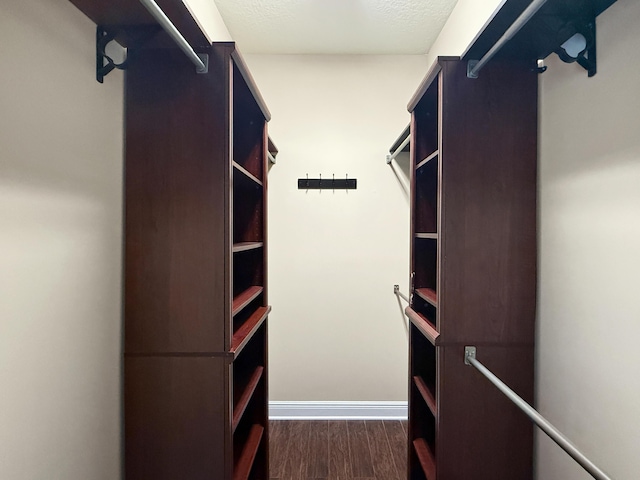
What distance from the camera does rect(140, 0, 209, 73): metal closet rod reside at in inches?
32.2

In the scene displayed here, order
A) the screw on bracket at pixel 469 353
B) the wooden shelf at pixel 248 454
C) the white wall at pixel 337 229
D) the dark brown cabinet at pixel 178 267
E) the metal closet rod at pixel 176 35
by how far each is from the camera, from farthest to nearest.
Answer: the white wall at pixel 337 229 < the wooden shelf at pixel 248 454 < the screw on bracket at pixel 469 353 < the dark brown cabinet at pixel 178 267 < the metal closet rod at pixel 176 35

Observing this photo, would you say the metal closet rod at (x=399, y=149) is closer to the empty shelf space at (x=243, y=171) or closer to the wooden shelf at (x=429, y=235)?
the wooden shelf at (x=429, y=235)

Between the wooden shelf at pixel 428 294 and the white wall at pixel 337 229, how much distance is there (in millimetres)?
762

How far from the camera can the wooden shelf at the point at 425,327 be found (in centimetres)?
133

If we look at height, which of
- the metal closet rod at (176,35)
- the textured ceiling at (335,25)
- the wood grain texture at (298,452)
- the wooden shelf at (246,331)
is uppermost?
the textured ceiling at (335,25)

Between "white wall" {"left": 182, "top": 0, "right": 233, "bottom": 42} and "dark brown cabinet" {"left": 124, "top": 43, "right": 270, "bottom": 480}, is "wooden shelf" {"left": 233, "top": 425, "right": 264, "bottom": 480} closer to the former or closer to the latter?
"dark brown cabinet" {"left": 124, "top": 43, "right": 270, "bottom": 480}

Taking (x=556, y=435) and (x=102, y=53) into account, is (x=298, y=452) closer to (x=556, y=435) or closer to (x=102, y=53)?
(x=556, y=435)

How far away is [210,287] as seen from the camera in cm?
117

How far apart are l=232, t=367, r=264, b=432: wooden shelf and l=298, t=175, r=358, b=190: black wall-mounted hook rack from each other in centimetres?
128

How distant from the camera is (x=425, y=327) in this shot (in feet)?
4.81

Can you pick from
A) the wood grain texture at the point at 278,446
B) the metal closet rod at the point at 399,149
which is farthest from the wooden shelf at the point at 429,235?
the wood grain texture at the point at 278,446

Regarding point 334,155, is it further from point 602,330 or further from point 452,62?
point 602,330

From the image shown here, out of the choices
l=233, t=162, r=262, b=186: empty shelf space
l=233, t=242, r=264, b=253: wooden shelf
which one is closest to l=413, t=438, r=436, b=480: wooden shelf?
l=233, t=242, r=264, b=253: wooden shelf

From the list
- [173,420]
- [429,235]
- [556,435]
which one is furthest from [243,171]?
[556,435]
